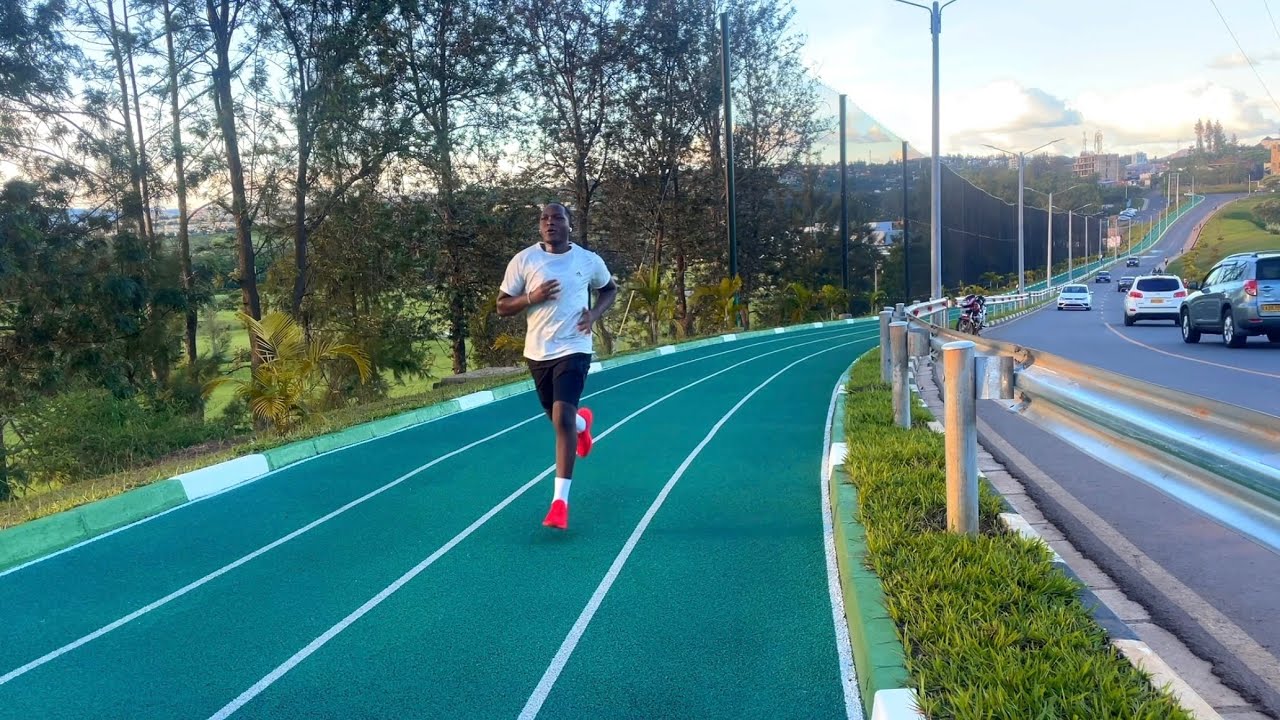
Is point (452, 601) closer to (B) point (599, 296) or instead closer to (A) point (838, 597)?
(A) point (838, 597)

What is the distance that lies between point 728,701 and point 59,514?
4768 mm

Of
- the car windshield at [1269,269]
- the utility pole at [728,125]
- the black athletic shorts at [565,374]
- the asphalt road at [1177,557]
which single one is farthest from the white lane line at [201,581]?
the utility pole at [728,125]

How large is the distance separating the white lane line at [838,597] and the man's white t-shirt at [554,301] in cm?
177

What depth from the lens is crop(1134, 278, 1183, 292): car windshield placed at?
2916 centimetres

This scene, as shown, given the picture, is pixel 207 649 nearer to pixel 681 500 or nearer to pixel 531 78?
pixel 681 500

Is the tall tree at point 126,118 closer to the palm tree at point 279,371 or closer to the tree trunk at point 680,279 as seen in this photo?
the palm tree at point 279,371

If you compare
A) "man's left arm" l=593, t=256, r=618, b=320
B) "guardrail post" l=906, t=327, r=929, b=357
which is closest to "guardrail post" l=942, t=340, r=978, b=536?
"man's left arm" l=593, t=256, r=618, b=320

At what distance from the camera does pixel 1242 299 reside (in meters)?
17.9

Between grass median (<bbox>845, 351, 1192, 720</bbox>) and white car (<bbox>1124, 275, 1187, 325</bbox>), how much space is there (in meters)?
26.2

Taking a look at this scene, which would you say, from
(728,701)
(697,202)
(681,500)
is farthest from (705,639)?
(697,202)

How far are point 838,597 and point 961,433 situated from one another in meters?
0.94

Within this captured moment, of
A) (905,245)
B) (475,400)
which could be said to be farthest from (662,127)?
(475,400)

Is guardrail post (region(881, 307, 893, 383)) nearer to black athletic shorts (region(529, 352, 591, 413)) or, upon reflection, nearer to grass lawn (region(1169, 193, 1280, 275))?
black athletic shorts (region(529, 352, 591, 413))

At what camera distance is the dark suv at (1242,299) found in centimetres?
1745
